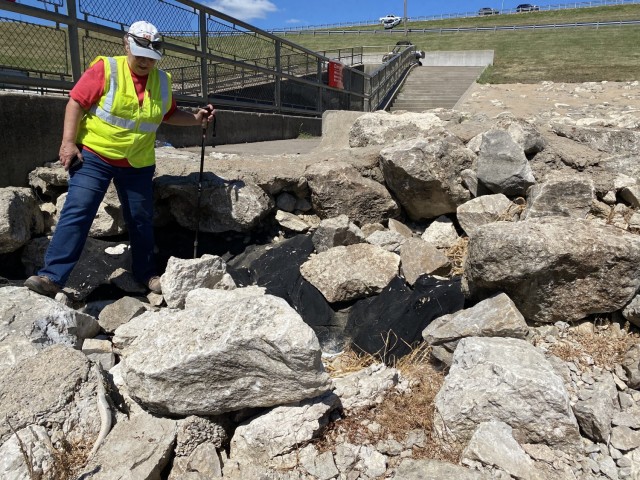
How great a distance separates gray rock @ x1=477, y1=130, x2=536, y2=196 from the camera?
14.0 ft

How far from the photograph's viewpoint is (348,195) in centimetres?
453

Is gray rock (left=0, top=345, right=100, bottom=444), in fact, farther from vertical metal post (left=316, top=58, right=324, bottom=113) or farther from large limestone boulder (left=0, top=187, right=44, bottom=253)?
vertical metal post (left=316, top=58, right=324, bottom=113)

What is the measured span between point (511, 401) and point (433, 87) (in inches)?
786

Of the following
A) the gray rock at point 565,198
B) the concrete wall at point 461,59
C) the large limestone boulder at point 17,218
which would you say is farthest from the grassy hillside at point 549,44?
the large limestone boulder at point 17,218

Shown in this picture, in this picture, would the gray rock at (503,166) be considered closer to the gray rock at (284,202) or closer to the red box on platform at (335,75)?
the gray rock at (284,202)

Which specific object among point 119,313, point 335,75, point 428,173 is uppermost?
point 335,75

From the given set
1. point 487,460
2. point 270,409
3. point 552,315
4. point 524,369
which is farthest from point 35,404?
point 552,315

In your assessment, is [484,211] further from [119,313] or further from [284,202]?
[119,313]

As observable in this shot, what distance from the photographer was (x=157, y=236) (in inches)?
178

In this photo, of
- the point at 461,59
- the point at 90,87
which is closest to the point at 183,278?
the point at 90,87

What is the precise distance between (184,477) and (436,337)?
162 centimetres

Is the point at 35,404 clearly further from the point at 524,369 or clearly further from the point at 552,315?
the point at 552,315

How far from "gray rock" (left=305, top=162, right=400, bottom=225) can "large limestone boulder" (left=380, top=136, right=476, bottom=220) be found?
0.16 m

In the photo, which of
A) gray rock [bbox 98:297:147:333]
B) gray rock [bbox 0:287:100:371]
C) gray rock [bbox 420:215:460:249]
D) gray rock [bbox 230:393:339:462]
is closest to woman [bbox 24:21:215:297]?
gray rock [bbox 0:287:100:371]
